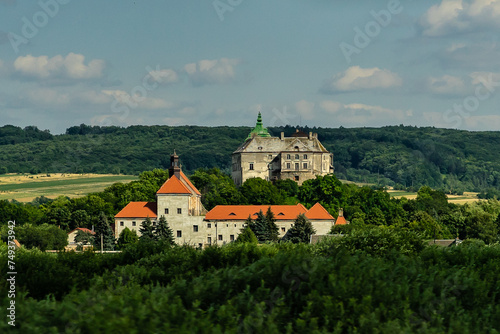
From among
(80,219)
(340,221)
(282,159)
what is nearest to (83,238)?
(80,219)

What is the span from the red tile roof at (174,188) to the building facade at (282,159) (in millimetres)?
23695

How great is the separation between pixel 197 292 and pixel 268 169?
344 feet

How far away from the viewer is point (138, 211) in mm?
110875

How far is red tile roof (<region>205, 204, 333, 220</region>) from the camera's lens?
11094cm

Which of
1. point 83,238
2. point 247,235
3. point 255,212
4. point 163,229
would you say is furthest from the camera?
point 255,212

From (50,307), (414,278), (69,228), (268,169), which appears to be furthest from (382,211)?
(50,307)

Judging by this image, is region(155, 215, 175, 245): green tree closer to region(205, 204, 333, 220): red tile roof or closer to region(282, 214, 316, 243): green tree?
region(205, 204, 333, 220): red tile roof

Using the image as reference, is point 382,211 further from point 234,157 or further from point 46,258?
point 46,258

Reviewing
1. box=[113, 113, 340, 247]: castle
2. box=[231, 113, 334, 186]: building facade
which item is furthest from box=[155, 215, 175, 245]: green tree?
box=[231, 113, 334, 186]: building facade

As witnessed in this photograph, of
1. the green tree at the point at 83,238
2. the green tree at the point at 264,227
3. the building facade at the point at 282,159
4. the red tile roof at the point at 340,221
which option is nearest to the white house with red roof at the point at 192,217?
the red tile roof at the point at 340,221

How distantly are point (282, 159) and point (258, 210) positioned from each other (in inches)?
786

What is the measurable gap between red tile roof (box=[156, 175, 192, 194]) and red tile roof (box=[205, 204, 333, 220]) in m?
4.57

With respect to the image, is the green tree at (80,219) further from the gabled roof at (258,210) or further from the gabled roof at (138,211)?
the gabled roof at (258,210)

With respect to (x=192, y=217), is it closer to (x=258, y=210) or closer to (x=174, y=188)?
(x=174, y=188)
